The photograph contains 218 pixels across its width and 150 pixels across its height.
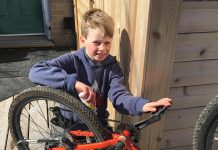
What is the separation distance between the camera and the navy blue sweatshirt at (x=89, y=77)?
1.86 meters

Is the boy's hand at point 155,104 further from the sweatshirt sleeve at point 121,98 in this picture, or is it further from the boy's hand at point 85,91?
the boy's hand at point 85,91

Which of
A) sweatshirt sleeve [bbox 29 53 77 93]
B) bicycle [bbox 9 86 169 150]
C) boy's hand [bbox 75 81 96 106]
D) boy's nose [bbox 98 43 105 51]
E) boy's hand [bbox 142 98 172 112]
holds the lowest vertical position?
bicycle [bbox 9 86 169 150]

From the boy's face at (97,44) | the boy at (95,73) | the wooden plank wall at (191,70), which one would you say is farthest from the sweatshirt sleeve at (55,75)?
the wooden plank wall at (191,70)

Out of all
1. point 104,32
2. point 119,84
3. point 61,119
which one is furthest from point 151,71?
point 61,119

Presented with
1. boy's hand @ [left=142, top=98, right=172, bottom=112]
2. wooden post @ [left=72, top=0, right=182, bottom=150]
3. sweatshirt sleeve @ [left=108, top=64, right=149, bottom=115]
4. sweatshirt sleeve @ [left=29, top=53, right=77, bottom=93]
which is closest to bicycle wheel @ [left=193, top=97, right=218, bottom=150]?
boy's hand @ [left=142, top=98, right=172, bottom=112]

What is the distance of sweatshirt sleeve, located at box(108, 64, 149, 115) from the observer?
184cm

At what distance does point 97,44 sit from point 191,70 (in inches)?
24.5

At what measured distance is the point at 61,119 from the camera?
220 centimetres

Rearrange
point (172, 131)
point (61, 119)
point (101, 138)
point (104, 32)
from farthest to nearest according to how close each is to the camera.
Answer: point (172, 131) < point (61, 119) < point (104, 32) < point (101, 138)

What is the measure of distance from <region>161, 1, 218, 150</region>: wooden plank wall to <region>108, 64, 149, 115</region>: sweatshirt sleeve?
34cm

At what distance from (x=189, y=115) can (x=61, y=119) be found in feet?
2.93

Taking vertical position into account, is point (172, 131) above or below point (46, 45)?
below

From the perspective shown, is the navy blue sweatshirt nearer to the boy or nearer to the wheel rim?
the boy

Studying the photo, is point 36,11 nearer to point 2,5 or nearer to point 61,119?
point 2,5
